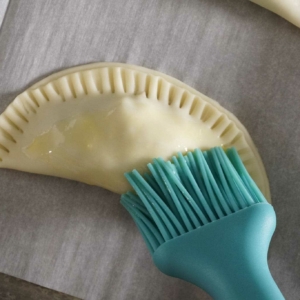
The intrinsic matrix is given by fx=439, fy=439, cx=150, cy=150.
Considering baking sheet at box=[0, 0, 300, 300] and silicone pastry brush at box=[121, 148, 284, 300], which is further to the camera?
baking sheet at box=[0, 0, 300, 300]

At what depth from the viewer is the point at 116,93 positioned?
0.89 metres

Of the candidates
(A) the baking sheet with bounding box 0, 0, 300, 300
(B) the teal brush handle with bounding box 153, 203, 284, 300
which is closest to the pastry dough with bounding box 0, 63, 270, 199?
(A) the baking sheet with bounding box 0, 0, 300, 300

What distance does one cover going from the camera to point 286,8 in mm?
878

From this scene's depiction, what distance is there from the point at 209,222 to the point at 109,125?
27 centimetres

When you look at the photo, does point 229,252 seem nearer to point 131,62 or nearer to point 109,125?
point 109,125

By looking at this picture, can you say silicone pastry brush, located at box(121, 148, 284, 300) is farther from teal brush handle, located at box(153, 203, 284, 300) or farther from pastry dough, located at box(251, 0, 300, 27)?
pastry dough, located at box(251, 0, 300, 27)

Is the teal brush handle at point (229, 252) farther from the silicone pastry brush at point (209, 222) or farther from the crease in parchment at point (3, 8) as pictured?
the crease in parchment at point (3, 8)

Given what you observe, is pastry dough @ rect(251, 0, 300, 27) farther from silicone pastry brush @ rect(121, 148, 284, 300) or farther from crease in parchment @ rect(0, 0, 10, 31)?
crease in parchment @ rect(0, 0, 10, 31)

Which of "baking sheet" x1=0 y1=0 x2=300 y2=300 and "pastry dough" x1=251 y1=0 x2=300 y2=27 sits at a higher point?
"pastry dough" x1=251 y1=0 x2=300 y2=27

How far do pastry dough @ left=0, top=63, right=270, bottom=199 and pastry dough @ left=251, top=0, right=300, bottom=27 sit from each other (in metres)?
0.22

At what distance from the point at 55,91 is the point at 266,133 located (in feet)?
1.48

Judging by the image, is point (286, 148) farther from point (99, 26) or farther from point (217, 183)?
point (99, 26)

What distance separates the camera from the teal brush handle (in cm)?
75

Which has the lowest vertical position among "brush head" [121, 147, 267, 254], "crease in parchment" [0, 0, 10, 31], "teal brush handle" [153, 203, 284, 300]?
"teal brush handle" [153, 203, 284, 300]
